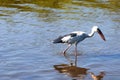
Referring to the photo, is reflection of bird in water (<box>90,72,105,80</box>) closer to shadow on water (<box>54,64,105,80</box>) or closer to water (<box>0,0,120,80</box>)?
shadow on water (<box>54,64,105,80</box>)

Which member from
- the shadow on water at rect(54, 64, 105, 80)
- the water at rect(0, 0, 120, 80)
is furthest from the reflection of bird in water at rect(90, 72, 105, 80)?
the water at rect(0, 0, 120, 80)

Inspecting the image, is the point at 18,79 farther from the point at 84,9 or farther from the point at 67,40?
the point at 84,9

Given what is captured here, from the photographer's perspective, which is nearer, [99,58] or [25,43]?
[99,58]

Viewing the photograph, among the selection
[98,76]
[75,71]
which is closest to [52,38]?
[75,71]

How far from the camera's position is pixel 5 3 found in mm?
23141

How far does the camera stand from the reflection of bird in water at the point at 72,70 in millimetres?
10266

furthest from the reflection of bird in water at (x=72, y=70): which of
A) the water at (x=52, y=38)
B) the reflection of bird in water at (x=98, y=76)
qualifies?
the reflection of bird in water at (x=98, y=76)

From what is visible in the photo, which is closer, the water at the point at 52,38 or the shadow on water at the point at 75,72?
the shadow on water at the point at 75,72

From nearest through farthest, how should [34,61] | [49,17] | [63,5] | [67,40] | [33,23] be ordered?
1. [34,61]
2. [67,40]
3. [33,23]
4. [49,17]
5. [63,5]

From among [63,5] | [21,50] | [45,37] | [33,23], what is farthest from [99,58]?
[63,5]

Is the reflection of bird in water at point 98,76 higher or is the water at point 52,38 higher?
the reflection of bird in water at point 98,76

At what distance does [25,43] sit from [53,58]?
205 centimetres

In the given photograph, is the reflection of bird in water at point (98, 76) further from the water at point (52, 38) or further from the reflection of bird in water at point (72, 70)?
the reflection of bird in water at point (72, 70)

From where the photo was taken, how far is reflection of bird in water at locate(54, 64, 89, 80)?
10266 mm
